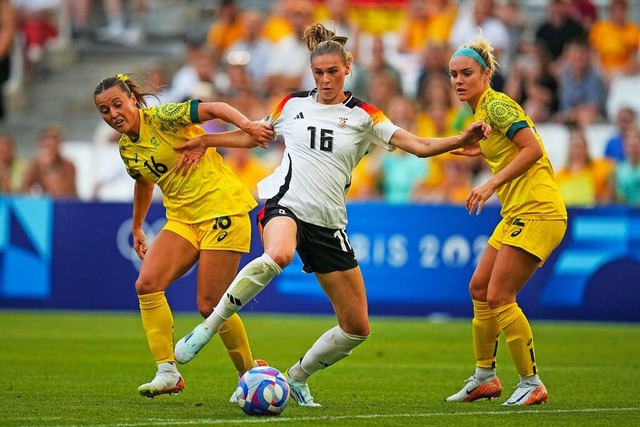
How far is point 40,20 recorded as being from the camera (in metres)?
23.2

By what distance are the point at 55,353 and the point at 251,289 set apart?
4968 millimetres

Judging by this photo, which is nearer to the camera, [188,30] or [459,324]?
[459,324]

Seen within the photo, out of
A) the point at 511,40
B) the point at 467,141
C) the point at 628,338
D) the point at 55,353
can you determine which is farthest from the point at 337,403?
the point at 511,40

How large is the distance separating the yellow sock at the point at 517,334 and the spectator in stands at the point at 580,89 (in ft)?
33.1

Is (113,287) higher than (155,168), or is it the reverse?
(155,168)

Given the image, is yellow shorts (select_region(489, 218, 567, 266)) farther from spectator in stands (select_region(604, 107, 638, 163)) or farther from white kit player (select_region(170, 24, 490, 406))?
spectator in stands (select_region(604, 107, 638, 163))

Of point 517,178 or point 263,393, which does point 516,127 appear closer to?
point 517,178

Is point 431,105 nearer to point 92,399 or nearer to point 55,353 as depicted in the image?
point 55,353

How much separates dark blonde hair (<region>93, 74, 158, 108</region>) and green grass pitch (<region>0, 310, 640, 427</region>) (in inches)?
86.2

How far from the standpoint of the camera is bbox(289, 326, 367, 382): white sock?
28.4ft

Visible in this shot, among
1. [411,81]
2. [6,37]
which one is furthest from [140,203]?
[6,37]

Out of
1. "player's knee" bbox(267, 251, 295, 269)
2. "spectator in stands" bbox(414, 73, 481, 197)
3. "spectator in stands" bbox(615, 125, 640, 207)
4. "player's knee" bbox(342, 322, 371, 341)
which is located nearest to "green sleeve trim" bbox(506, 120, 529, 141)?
"player's knee" bbox(342, 322, 371, 341)

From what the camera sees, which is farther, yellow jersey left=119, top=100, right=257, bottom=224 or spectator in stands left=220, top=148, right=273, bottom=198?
spectator in stands left=220, top=148, right=273, bottom=198

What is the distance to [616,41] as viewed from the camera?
65.7 feet
